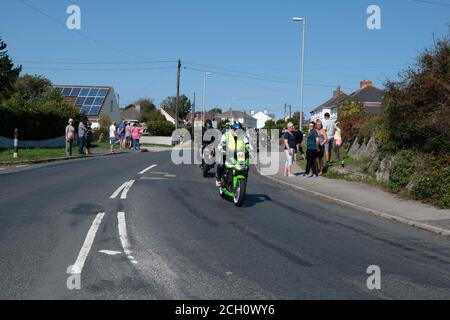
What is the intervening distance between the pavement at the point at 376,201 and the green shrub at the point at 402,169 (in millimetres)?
325

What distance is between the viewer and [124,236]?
8148 mm

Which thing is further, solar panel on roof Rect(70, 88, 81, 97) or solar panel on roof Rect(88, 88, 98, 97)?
solar panel on roof Rect(88, 88, 98, 97)

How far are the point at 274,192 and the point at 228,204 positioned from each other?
10.3 feet

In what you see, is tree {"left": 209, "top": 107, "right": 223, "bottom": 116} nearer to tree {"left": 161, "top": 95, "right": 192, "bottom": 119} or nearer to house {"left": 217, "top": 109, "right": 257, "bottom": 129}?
tree {"left": 161, "top": 95, "right": 192, "bottom": 119}

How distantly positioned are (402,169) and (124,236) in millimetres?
8079

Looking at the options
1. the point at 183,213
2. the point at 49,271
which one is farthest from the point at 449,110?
the point at 49,271

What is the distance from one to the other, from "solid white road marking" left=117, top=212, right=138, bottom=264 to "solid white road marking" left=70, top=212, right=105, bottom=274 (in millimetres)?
338

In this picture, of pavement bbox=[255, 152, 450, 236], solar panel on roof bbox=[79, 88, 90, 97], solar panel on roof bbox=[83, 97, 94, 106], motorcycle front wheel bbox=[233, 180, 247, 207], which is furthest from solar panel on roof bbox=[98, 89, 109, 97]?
motorcycle front wheel bbox=[233, 180, 247, 207]

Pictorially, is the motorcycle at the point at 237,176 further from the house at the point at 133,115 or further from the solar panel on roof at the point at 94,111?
the house at the point at 133,115

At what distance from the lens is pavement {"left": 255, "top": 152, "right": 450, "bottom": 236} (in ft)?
33.2

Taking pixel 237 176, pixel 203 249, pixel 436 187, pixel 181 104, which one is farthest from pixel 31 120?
pixel 181 104

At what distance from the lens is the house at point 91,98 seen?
219 feet

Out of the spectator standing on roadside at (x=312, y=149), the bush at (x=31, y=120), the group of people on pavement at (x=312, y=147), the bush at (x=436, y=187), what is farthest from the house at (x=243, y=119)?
the bush at (x=31, y=120)

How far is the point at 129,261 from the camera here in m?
6.67
